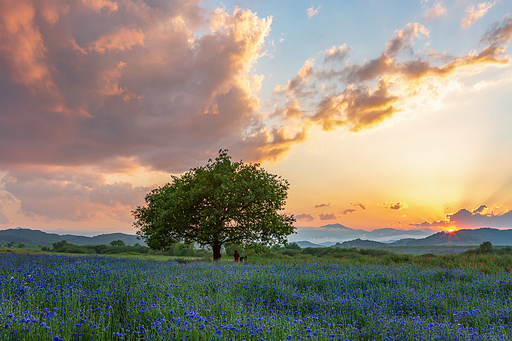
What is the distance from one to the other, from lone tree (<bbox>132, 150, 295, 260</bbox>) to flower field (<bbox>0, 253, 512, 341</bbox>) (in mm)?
10510

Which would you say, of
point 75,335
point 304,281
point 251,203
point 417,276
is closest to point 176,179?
point 251,203

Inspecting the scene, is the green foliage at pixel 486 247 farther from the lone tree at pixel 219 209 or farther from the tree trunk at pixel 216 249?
the tree trunk at pixel 216 249

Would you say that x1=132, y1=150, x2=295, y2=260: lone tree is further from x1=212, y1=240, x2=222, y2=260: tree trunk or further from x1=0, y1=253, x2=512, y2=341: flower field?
x1=0, y1=253, x2=512, y2=341: flower field

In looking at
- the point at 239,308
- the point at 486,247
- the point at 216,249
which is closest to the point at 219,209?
the point at 216,249

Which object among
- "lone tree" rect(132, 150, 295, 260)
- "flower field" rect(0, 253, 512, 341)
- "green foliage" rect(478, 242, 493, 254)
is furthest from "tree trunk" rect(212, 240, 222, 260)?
"green foliage" rect(478, 242, 493, 254)

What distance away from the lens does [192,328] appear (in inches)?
185

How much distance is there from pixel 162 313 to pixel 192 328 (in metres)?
1.38

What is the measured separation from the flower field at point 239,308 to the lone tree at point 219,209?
10510 mm

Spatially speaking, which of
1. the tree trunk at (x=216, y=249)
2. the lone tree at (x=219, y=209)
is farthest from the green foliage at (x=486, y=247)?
the tree trunk at (x=216, y=249)

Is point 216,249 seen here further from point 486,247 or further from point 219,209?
point 486,247

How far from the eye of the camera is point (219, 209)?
21.4 metres

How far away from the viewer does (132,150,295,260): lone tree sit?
21.2 meters

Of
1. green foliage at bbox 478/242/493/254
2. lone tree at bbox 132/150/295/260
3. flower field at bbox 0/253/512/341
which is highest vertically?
lone tree at bbox 132/150/295/260

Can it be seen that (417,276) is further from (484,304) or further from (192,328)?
(192,328)
